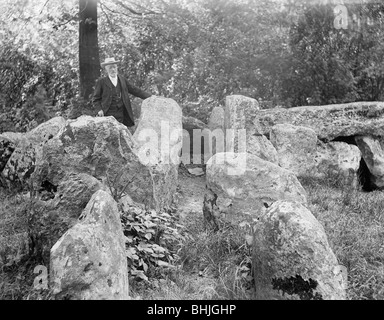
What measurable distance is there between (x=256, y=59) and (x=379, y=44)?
2.81 meters

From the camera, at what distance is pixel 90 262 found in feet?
14.0

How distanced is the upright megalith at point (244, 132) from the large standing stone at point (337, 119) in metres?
0.35

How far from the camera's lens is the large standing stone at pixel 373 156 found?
981cm

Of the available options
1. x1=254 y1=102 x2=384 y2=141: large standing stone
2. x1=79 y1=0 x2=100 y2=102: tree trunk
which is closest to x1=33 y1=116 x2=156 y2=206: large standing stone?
x1=254 y1=102 x2=384 y2=141: large standing stone

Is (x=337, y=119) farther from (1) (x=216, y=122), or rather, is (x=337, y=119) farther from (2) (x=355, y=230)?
(2) (x=355, y=230)

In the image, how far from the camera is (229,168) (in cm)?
672

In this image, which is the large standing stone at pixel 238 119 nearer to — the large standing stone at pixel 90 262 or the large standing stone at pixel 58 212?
the large standing stone at pixel 58 212

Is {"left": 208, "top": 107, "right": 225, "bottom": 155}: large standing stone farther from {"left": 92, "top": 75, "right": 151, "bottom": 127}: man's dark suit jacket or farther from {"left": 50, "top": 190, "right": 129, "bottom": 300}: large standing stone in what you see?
{"left": 50, "top": 190, "right": 129, "bottom": 300}: large standing stone

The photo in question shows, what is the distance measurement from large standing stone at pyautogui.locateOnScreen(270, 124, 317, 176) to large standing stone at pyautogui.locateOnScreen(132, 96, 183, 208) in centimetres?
172

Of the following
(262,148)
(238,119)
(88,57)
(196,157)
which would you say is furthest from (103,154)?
(88,57)

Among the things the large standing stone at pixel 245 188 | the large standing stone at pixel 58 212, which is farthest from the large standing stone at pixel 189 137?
the large standing stone at pixel 58 212
